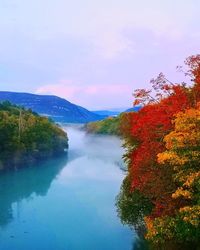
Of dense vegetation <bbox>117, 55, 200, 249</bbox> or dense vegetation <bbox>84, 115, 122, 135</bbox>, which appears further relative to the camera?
dense vegetation <bbox>84, 115, 122, 135</bbox>

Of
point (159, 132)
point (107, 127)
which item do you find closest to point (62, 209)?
point (159, 132)

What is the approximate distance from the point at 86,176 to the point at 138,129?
41.0m

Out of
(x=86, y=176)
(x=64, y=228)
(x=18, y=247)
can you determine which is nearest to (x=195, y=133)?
(x=18, y=247)

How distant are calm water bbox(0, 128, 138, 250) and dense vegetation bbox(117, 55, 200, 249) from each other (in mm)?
6323

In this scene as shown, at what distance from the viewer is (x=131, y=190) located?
26.2 meters

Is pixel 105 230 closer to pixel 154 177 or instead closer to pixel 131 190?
pixel 131 190

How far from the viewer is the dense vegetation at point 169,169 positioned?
16297 millimetres

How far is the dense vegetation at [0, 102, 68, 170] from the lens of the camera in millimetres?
68000

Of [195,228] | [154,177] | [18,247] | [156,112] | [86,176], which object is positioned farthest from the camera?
[86,176]

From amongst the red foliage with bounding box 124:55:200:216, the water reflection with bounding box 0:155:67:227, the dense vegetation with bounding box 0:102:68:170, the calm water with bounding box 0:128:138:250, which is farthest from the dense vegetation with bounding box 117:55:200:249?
the dense vegetation with bounding box 0:102:68:170

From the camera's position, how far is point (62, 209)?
43719 millimetres

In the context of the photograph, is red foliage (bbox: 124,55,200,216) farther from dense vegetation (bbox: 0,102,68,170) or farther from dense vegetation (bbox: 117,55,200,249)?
dense vegetation (bbox: 0,102,68,170)

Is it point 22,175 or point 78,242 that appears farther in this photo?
point 22,175

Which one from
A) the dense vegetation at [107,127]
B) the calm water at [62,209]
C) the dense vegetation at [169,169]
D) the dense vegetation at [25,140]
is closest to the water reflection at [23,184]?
the calm water at [62,209]
